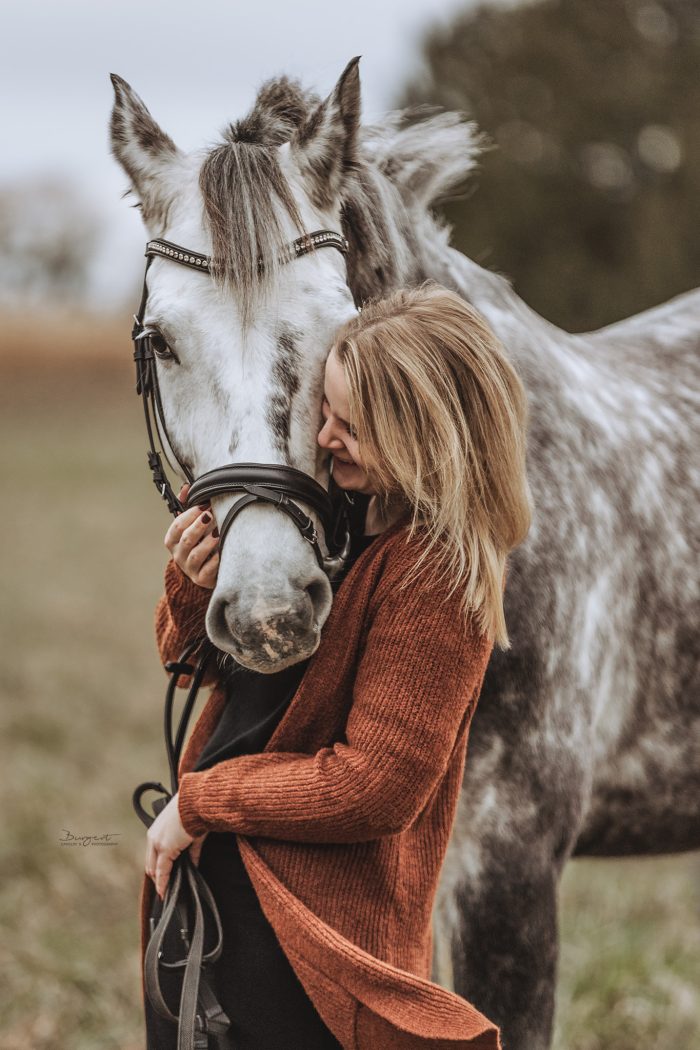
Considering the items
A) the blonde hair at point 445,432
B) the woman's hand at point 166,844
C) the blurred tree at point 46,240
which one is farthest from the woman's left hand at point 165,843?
the blurred tree at point 46,240

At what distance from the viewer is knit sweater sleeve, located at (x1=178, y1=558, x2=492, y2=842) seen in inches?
59.2

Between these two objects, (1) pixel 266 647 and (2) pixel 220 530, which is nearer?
(1) pixel 266 647

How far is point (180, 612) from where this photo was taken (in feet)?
6.26

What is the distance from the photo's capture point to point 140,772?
5.50 meters

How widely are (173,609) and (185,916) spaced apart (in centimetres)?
56

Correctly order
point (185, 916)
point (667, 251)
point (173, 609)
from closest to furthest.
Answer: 1. point (185, 916)
2. point (173, 609)
3. point (667, 251)

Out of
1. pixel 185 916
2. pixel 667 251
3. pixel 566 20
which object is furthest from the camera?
pixel 566 20

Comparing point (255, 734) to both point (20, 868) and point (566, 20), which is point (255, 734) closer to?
point (20, 868)

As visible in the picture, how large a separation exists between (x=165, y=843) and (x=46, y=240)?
4322 centimetres

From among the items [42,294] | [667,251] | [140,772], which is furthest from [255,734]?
[42,294]

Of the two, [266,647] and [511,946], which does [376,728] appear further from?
[511,946]

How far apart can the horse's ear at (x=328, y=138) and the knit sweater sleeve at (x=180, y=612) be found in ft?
2.46

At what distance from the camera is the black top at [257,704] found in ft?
5.67

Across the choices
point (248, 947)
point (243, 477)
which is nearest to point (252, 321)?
point (243, 477)
